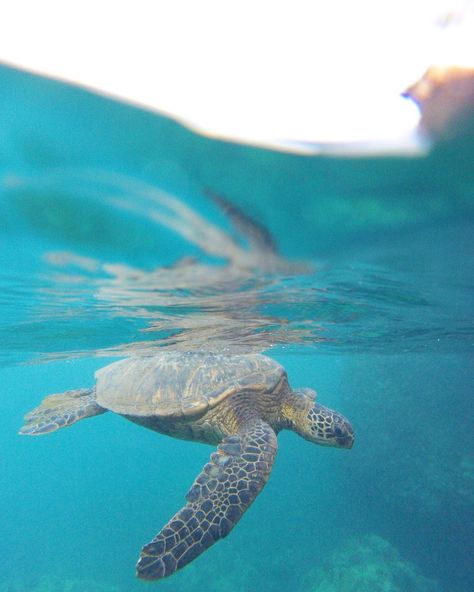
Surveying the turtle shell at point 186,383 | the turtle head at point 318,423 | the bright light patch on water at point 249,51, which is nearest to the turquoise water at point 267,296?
the bright light patch on water at point 249,51

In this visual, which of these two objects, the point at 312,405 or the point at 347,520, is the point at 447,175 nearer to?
the point at 312,405

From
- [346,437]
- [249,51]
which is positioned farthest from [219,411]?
[249,51]

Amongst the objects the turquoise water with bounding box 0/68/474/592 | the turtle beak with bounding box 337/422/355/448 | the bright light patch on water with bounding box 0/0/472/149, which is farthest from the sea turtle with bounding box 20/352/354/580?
the bright light patch on water with bounding box 0/0/472/149

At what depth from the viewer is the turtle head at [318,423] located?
796 centimetres

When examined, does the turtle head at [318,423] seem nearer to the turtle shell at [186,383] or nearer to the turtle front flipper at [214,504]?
A: the turtle shell at [186,383]

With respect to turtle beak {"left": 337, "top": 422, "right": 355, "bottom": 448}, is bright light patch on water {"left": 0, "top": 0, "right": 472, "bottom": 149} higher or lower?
higher

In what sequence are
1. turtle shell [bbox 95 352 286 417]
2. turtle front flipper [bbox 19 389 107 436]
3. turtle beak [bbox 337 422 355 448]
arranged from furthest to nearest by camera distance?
turtle front flipper [bbox 19 389 107 436] → turtle shell [bbox 95 352 286 417] → turtle beak [bbox 337 422 355 448]

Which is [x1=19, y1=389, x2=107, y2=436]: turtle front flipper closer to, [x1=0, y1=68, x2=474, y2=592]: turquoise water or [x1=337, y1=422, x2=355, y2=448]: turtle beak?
[x1=0, y1=68, x2=474, y2=592]: turquoise water

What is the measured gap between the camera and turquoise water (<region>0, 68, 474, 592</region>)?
472 centimetres

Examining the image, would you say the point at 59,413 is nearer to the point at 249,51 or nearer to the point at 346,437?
the point at 346,437

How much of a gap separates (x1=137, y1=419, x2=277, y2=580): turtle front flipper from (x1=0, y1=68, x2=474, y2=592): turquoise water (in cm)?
367

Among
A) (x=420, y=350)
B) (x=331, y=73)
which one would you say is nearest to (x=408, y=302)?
(x=331, y=73)

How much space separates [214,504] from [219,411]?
318cm

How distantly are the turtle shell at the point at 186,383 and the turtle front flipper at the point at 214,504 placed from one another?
59.6 inches
